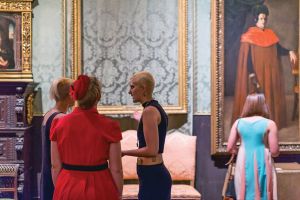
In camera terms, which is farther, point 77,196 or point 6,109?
point 6,109

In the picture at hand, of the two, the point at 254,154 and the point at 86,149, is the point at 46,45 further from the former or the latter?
the point at 86,149

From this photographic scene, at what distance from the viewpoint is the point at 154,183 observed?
3.83m

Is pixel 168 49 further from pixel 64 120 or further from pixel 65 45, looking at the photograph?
pixel 64 120

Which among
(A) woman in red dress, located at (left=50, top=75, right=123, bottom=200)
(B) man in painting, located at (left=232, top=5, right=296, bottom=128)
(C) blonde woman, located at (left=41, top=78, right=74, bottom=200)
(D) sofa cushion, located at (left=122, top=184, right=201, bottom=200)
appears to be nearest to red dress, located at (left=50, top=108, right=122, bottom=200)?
(A) woman in red dress, located at (left=50, top=75, right=123, bottom=200)

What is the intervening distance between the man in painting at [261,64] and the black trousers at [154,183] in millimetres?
2846

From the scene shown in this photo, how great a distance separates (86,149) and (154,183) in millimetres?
851

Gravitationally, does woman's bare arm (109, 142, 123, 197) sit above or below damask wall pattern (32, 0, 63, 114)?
below

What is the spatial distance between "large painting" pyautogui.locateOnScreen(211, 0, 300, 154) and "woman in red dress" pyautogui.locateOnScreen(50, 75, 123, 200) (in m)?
3.48

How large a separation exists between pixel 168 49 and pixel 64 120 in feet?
11.8

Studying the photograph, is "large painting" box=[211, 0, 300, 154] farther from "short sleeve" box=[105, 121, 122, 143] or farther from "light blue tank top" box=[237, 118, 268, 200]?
"short sleeve" box=[105, 121, 122, 143]

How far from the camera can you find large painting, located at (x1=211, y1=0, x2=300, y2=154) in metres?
6.51

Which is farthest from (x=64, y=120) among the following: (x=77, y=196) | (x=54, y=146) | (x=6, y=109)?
(x=6, y=109)

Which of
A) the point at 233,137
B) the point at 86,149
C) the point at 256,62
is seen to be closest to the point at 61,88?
the point at 86,149

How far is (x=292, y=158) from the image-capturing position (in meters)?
6.68
